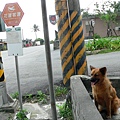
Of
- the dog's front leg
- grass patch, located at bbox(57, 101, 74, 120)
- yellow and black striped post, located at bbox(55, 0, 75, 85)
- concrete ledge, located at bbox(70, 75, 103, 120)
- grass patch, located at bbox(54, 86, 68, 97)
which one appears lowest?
grass patch, located at bbox(57, 101, 74, 120)

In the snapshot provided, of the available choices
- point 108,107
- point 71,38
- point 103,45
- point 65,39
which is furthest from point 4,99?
point 103,45

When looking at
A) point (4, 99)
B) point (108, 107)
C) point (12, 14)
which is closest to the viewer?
point (108, 107)

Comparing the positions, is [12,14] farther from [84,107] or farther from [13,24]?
[84,107]

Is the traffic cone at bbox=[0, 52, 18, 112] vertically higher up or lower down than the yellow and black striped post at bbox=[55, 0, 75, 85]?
lower down

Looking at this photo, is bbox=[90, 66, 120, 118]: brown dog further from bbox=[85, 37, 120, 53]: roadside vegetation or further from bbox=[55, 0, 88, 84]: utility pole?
bbox=[85, 37, 120, 53]: roadside vegetation

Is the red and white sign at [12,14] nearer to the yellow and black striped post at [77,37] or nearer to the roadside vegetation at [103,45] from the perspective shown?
the yellow and black striped post at [77,37]

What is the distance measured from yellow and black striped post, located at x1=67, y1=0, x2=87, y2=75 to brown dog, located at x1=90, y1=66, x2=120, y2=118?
9.42ft

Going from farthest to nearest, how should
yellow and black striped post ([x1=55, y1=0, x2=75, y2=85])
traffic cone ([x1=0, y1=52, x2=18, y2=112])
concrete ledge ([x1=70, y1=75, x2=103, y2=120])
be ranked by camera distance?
1. yellow and black striped post ([x1=55, y1=0, x2=75, y2=85])
2. traffic cone ([x1=0, y1=52, x2=18, y2=112])
3. concrete ledge ([x1=70, y1=75, x2=103, y2=120])

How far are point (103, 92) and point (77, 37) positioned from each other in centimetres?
328

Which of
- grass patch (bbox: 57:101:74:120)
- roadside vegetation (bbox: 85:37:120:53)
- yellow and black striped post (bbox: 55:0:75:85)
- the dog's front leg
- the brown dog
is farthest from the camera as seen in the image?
roadside vegetation (bbox: 85:37:120:53)

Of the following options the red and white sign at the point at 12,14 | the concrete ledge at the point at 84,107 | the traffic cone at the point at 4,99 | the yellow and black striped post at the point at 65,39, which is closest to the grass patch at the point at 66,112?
the concrete ledge at the point at 84,107

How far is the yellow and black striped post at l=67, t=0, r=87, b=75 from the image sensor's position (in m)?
6.52

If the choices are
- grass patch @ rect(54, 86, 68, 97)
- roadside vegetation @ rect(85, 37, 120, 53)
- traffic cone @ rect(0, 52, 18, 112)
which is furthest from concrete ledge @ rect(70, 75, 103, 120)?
roadside vegetation @ rect(85, 37, 120, 53)

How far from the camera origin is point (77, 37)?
6.58m
